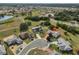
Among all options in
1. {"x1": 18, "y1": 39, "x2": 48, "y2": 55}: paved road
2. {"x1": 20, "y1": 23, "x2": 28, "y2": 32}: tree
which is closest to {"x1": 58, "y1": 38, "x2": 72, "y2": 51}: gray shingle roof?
{"x1": 18, "y1": 39, "x2": 48, "y2": 55}: paved road

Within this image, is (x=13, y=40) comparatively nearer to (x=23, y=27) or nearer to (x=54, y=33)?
(x=23, y=27)

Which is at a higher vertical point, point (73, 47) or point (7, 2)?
point (7, 2)

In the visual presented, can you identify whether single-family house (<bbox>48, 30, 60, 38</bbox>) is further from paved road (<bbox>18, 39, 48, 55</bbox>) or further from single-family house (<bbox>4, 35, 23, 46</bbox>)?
single-family house (<bbox>4, 35, 23, 46</bbox>)

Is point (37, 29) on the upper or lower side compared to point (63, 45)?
upper

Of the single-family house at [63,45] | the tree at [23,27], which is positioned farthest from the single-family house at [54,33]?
the tree at [23,27]

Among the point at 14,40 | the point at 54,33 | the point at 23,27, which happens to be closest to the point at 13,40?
the point at 14,40

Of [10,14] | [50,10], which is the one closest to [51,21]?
[50,10]

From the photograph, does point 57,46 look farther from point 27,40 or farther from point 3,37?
point 3,37

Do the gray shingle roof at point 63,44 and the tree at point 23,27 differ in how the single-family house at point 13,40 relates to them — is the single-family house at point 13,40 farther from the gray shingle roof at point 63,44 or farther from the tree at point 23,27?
the gray shingle roof at point 63,44

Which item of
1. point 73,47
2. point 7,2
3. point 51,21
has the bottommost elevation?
point 73,47

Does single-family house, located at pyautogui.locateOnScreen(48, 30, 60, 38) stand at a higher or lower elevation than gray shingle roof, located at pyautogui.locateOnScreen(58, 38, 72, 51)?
higher

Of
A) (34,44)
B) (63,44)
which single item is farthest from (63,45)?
(34,44)
